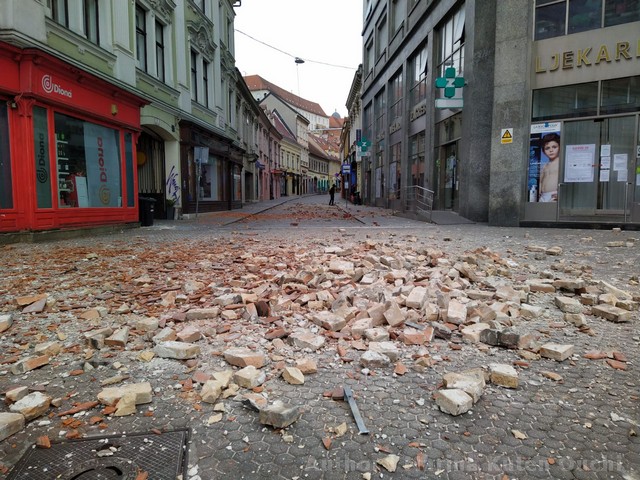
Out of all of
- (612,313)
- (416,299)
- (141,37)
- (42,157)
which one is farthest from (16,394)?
(141,37)

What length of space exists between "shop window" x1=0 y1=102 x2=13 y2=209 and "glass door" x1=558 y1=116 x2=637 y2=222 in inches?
600

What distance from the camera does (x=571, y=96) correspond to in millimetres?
13312

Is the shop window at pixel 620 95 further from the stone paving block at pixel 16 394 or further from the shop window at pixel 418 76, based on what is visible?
the stone paving block at pixel 16 394

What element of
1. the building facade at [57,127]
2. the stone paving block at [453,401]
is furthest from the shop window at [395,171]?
the stone paving block at [453,401]

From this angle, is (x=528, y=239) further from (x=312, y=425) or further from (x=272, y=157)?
(x=272, y=157)

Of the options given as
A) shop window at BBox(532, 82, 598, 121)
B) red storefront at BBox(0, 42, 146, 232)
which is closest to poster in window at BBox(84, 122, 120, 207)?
red storefront at BBox(0, 42, 146, 232)

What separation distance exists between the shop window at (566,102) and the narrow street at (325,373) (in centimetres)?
955

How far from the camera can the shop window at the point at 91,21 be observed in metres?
12.7

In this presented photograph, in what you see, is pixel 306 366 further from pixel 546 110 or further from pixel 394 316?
pixel 546 110

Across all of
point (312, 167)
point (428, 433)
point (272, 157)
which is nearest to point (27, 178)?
point (428, 433)

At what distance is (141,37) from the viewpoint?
16516 mm

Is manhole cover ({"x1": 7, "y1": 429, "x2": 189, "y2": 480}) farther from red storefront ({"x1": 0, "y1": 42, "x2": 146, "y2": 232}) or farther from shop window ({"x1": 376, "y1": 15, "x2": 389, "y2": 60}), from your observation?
shop window ({"x1": 376, "y1": 15, "x2": 389, "y2": 60})

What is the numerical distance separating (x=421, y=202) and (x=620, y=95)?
740 centimetres

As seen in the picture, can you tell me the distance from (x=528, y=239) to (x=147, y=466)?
1026 cm
